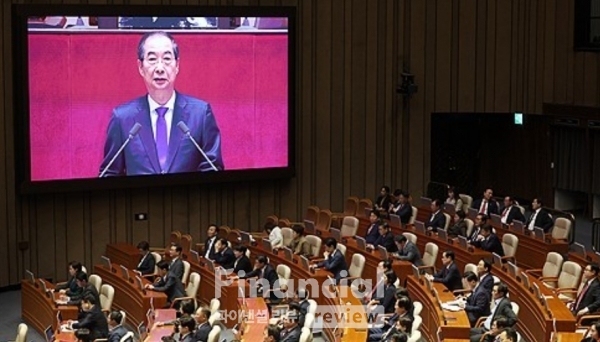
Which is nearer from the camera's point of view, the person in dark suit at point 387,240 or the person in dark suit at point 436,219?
the person in dark suit at point 387,240

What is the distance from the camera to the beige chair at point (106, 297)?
51.4ft

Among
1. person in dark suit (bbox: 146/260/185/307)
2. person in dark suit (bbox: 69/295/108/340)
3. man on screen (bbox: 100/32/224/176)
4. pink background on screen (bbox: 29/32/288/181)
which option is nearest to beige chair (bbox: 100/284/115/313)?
person in dark suit (bbox: 146/260/185/307)

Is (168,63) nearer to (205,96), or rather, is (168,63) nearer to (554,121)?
(205,96)

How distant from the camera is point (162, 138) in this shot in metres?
20.0

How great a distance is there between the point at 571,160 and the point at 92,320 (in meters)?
12.3

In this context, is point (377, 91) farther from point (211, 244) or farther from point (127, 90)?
point (211, 244)

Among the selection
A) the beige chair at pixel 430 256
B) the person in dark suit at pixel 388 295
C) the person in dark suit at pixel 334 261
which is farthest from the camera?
the beige chair at pixel 430 256

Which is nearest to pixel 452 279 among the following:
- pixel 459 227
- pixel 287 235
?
pixel 459 227

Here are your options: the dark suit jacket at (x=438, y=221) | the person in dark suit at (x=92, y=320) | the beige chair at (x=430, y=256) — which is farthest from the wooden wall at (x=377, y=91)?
the person in dark suit at (x=92, y=320)

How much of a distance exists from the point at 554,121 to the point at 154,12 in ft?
28.0

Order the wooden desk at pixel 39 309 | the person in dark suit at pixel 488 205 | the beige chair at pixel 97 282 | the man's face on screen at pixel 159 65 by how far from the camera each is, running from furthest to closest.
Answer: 1. the person in dark suit at pixel 488 205
2. the man's face on screen at pixel 159 65
3. the beige chair at pixel 97 282
4. the wooden desk at pixel 39 309

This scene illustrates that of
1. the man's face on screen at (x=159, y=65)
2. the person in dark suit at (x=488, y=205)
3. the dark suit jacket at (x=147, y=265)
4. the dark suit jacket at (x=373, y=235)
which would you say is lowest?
the dark suit jacket at (x=147, y=265)

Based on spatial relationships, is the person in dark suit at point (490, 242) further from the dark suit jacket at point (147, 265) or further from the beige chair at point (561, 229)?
the dark suit jacket at point (147, 265)

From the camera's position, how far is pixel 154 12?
19.8 meters
